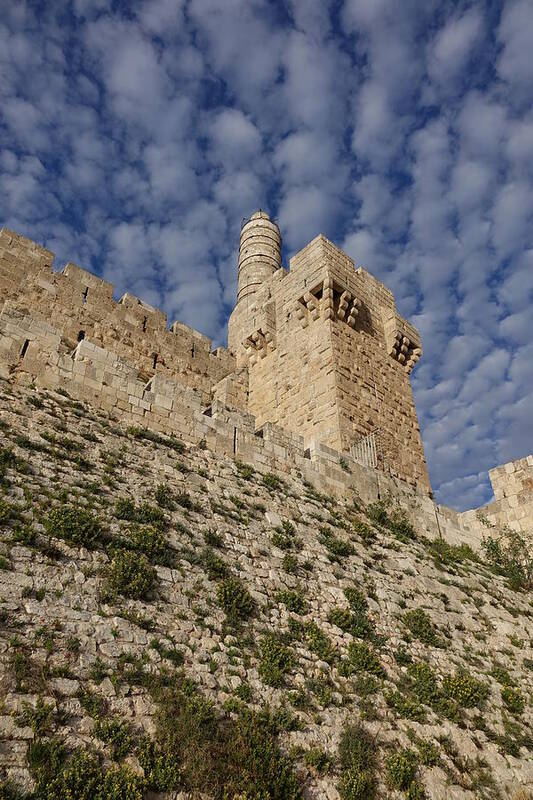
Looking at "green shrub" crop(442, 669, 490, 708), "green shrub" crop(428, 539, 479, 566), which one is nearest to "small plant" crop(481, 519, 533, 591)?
"green shrub" crop(428, 539, 479, 566)

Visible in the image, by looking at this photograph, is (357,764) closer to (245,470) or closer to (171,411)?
(245,470)

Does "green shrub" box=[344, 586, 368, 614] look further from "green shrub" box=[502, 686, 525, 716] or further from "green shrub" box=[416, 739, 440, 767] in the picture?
"green shrub" box=[502, 686, 525, 716]

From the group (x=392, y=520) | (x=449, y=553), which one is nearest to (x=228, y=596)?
(x=392, y=520)

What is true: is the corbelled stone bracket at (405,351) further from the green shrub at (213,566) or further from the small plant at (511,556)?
the green shrub at (213,566)

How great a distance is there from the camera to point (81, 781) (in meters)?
3.62

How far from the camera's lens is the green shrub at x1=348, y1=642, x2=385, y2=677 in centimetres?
673

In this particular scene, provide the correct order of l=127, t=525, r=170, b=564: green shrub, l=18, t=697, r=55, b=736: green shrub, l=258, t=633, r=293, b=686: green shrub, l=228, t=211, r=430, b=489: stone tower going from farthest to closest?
1. l=228, t=211, r=430, b=489: stone tower
2. l=127, t=525, r=170, b=564: green shrub
3. l=258, t=633, r=293, b=686: green shrub
4. l=18, t=697, r=55, b=736: green shrub

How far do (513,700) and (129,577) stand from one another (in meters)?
5.84

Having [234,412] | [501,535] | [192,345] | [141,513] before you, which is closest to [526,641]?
[501,535]

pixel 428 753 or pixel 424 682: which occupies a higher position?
pixel 424 682

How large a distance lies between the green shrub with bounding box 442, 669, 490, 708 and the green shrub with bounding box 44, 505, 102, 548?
4.95 meters

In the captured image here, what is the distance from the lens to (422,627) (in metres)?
8.21

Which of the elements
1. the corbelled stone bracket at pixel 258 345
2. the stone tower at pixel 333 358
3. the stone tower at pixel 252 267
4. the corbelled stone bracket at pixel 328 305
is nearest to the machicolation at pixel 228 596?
the stone tower at pixel 333 358

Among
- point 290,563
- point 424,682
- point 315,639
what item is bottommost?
point 424,682
